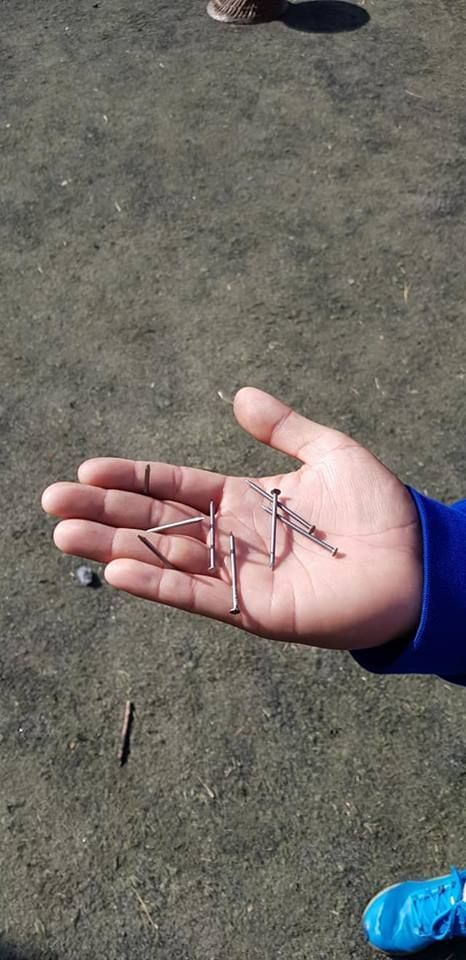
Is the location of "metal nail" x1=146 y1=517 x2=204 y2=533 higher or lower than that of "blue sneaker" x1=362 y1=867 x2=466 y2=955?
higher

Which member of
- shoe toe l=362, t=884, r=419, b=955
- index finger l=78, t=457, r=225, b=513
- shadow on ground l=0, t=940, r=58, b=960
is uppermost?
index finger l=78, t=457, r=225, b=513

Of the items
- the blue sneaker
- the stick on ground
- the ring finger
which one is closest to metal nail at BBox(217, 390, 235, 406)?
the stick on ground

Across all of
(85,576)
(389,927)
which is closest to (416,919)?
(389,927)

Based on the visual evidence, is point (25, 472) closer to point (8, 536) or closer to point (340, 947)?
point (8, 536)

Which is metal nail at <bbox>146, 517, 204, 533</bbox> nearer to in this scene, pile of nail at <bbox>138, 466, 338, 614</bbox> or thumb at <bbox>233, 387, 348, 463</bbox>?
pile of nail at <bbox>138, 466, 338, 614</bbox>

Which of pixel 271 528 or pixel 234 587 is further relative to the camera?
pixel 271 528

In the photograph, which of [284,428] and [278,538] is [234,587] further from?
[284,428]
